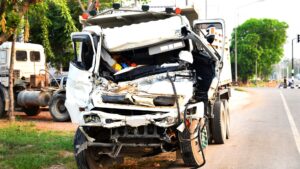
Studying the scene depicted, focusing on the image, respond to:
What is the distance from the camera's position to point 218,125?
36.1 feet

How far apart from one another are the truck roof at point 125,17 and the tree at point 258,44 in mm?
62802

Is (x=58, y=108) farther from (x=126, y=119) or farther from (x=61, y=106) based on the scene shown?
(x=126, y=119)

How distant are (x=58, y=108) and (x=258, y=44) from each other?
62464mm

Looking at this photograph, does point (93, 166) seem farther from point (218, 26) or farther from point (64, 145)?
point (218, 26)

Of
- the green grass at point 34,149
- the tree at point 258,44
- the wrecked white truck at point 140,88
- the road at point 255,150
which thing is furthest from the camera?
the tree at point 258,44

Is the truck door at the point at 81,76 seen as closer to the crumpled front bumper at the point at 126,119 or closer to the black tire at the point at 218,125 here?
the crumpled front bumper at the point at 126,119

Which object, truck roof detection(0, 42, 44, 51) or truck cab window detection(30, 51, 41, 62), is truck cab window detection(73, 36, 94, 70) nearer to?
truck roof detection(0, 42, 44, 51)

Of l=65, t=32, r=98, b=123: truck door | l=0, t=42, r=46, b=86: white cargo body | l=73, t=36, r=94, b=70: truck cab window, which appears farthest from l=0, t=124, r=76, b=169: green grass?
l=0, t=42, r=46, b=86: white cargo body

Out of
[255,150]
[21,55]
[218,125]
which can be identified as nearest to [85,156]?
[255,150]

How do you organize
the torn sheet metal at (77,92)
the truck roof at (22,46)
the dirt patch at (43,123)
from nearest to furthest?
the torn sheet metal at (77,92)
the dirt patch at (43,123)
the truck roof at (22,46)

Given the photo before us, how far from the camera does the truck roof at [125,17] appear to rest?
8797 millimetres

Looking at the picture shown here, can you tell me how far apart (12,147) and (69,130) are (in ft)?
11.9

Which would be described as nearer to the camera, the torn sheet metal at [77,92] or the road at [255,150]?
the torn sheet metal at [77,92]

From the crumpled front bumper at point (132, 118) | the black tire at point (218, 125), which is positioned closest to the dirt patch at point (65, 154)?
the crumpled front bumper at point (132, 118)
